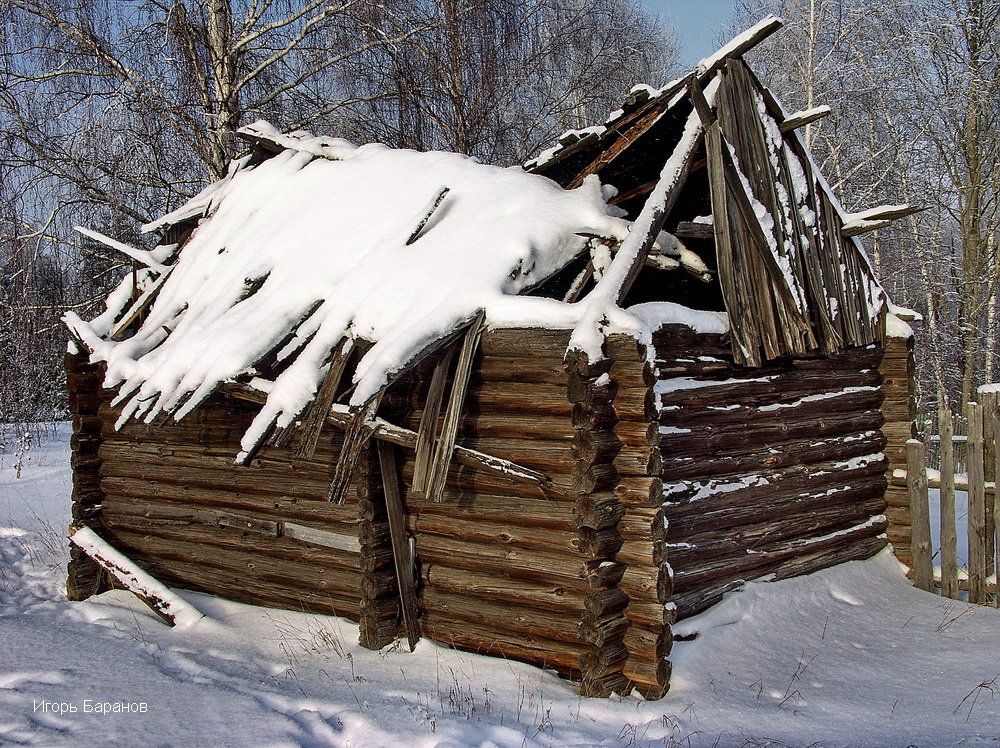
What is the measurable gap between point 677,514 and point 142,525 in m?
5.39

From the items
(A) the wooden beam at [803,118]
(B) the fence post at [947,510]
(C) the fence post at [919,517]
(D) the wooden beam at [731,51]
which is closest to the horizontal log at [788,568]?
(C) the fence post at [919,517]

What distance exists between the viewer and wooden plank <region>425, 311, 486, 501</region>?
17.0 feet

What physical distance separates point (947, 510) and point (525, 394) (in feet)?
14.4

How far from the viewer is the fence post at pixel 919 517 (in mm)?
7430

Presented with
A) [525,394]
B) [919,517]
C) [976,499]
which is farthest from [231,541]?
[976,499]

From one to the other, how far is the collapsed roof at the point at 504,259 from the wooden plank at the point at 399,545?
779mm

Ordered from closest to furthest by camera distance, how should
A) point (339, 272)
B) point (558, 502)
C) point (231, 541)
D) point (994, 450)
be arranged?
1. point (558, 502)
2. point (339, 272)
3. point (994, 450)
4. point (231, 541)

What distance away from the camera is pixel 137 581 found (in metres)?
7.30

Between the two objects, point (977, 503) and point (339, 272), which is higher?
point (339, 272)

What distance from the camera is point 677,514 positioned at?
569cm

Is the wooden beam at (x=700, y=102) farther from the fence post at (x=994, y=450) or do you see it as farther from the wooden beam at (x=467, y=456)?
the fence post at (x=994, y=450)

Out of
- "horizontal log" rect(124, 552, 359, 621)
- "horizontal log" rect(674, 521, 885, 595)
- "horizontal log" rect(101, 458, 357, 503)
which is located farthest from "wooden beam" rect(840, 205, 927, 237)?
"horizontal log" rect(124, 552, 359, 621)

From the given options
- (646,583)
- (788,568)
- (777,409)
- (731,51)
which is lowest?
(788,568)

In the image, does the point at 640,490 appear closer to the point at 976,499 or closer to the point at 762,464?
the point at 762,464
